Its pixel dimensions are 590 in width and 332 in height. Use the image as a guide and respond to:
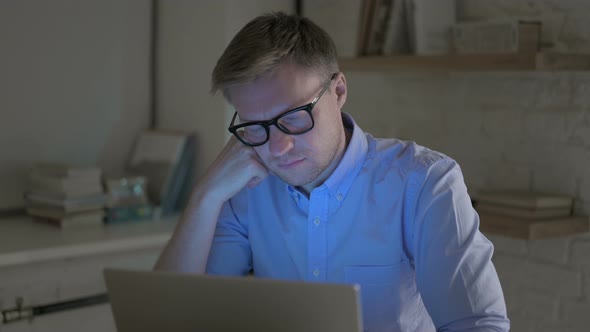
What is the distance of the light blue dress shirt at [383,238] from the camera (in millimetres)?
1482

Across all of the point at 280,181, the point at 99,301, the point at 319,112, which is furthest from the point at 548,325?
the point at 99,301

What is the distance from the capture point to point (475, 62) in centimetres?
228

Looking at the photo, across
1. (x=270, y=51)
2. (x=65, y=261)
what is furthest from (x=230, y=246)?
(x=65, y=261)

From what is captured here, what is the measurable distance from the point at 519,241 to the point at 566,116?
430 millimetres

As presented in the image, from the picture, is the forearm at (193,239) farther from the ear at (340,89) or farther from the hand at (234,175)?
the ear at (340,89)

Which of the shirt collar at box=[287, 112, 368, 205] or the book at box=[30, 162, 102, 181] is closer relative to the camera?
the shirt collar at box=[287, 112, 368, 205]

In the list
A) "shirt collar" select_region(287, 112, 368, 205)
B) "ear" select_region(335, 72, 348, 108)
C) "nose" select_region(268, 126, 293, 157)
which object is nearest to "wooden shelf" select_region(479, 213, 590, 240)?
"shirt collar" select_region(287, 112, 368, 205)

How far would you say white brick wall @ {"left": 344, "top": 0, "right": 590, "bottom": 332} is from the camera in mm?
2303

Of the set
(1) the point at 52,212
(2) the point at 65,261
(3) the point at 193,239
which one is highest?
(3) the point at 193,239

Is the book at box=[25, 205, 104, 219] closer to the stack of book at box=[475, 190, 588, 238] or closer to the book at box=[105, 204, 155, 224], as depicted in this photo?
the book at box=[105, 204, 155, 224]

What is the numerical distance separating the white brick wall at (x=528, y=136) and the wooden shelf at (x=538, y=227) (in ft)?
0.24

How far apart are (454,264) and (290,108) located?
437mm

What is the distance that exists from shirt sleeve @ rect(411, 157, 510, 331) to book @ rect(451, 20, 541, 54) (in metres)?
0.79

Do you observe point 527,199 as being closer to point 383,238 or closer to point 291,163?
point 383,238
